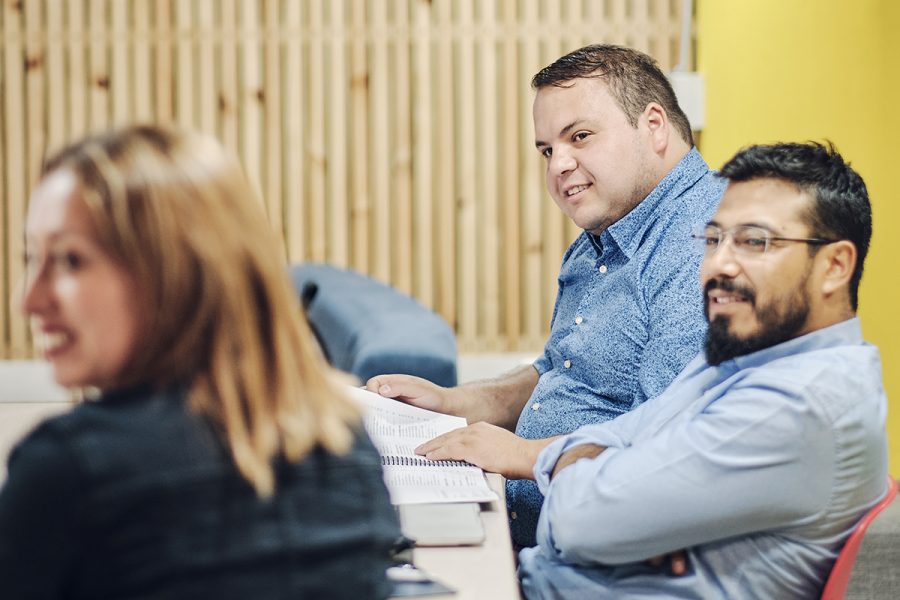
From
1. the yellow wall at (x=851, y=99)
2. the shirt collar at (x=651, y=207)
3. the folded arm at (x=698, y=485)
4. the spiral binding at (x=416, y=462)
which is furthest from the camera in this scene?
the yellow wall at (x=851, y=99)

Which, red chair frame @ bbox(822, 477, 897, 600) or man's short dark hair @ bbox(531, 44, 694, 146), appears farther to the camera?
man's short dark hair @ bbox(531, 44, 694, 146)

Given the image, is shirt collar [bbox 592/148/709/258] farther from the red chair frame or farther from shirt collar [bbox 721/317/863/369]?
the red chair frame

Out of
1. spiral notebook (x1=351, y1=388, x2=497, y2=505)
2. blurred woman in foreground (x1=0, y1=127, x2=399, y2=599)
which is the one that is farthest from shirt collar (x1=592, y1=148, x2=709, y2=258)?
blurred woman in foreground (x1=0, y1=127, x2=399, y2=599)

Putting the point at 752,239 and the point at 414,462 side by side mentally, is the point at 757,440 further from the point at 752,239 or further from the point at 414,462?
the point at 414,462

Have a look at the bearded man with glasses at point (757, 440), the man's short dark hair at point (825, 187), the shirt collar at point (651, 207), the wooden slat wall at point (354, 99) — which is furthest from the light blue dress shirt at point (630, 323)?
the wooden slat wall at point (354, 99)

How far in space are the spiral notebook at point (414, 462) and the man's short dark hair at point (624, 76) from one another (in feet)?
2.63

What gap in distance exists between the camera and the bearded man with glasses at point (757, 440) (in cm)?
149

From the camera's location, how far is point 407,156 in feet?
16.9

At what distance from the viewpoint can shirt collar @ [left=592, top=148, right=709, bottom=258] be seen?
7.59ft

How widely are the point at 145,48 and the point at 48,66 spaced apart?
47 centimetres

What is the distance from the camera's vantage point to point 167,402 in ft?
2.89

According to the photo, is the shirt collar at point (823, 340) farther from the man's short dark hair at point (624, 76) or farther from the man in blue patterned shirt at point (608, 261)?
the man's short dark hair at point (624, 76)

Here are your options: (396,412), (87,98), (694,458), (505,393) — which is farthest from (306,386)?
(87,98)

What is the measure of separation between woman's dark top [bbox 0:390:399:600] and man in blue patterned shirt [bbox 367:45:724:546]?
1187 mm
